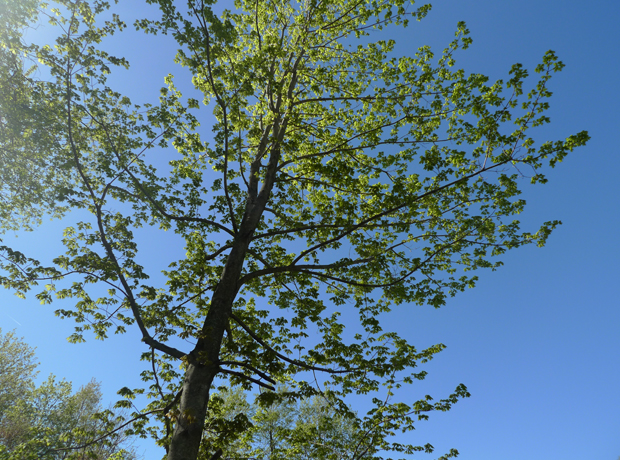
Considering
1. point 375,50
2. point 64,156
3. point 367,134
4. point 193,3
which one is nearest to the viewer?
point 193,3

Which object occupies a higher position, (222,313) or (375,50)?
(375,50)

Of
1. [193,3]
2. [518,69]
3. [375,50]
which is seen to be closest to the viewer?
[193,3]

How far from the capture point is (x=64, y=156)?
816cm

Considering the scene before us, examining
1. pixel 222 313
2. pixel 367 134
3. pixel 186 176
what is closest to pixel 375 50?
pixel 367 134

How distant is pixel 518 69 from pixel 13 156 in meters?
12.4

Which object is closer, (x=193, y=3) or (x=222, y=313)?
(x=193, y=3)

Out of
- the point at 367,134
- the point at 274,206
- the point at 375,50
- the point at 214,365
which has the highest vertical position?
the point at 375,50

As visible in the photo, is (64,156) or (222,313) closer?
(222,313)

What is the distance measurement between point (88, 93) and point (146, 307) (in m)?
4.97

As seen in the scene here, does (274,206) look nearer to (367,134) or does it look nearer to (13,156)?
(367,134)

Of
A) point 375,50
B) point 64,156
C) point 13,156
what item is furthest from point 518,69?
point 13,156

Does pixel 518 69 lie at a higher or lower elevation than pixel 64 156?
higher

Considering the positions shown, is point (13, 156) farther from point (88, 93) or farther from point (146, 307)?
point (146, 307)

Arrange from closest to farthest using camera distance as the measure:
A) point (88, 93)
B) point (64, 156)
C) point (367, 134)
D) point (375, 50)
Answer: point (88, 93), point (64, 156), point (367, 134), point (375, 50)
